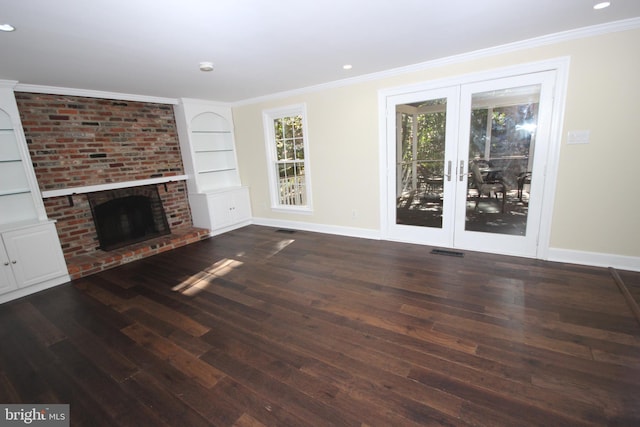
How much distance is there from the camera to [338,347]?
2.12m

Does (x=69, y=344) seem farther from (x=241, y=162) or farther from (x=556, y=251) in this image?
(x=556, y=251)

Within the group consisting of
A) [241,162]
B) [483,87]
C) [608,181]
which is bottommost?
[608,181]

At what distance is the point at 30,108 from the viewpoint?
11.6ft

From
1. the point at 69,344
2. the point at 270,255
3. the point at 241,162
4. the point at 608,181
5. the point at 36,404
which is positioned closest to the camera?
the point at 36,404

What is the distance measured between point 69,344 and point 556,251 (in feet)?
16.1

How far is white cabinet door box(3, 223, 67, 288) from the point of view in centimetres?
315

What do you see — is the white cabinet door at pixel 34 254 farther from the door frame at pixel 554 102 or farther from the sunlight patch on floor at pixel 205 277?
the door frame at pixel 554 102

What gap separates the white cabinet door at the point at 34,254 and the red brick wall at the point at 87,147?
519 mm

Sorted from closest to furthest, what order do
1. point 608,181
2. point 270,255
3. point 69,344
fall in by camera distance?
point 69,344 → point 608,181 → point 270,255

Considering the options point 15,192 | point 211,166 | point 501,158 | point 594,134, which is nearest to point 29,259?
point 15,192

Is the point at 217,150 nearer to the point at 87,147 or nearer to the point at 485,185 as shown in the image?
the point at 87,147

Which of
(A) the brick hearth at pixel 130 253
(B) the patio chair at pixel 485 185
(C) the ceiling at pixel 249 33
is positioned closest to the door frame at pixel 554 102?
(C) the ceiling at pixel 249 33

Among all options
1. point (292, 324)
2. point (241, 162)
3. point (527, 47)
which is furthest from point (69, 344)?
point (527, 47)

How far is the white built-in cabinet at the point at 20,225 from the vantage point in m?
3.14
